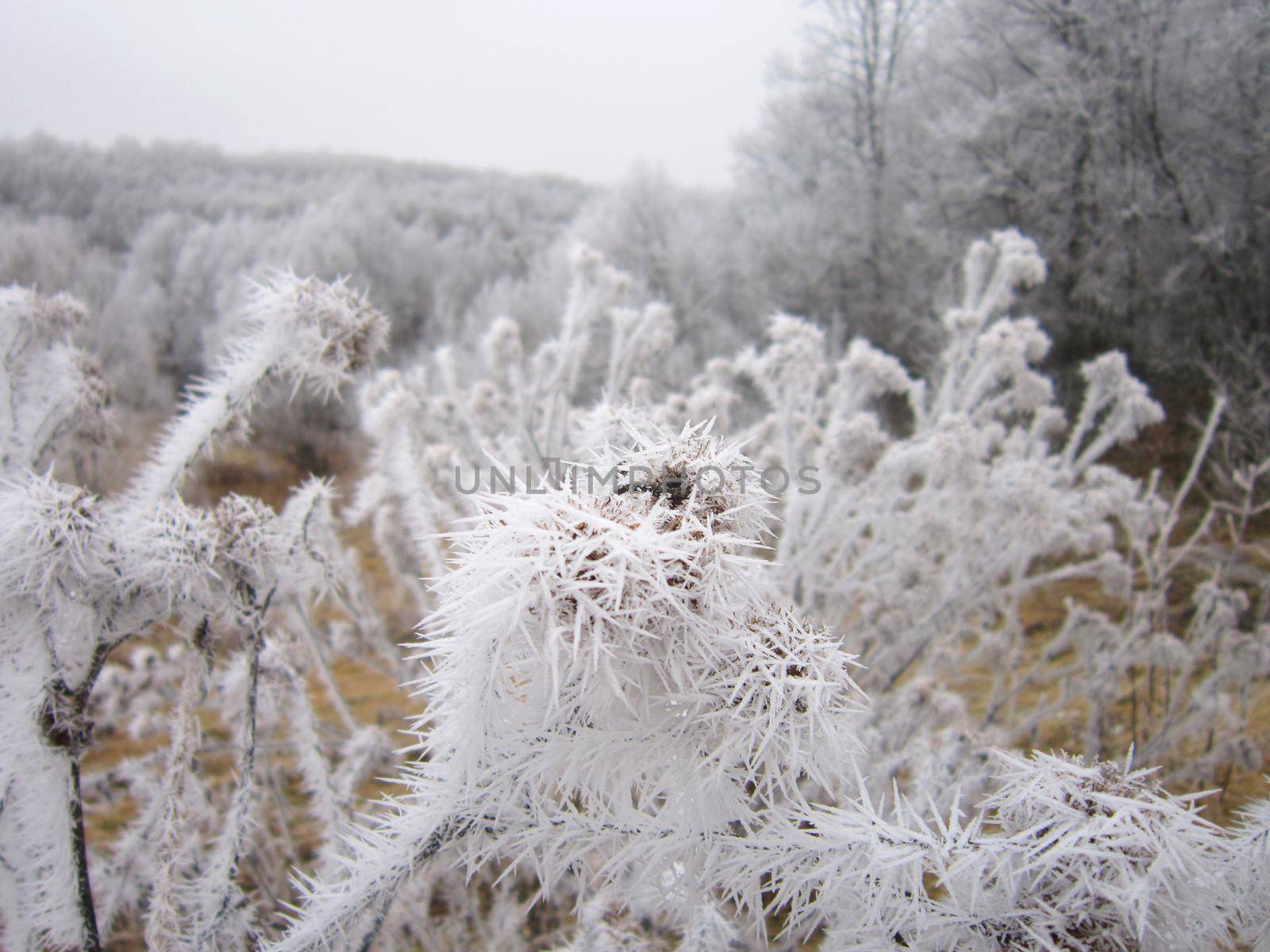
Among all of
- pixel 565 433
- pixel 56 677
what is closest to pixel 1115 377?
pixel 565 433

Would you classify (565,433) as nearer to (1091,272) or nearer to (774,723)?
(774,723)

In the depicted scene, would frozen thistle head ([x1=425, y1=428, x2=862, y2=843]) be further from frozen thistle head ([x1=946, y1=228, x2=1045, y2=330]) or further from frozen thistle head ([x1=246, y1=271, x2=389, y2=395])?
frozen thistle head ([x1=946, y1=228, x2=1045, y2=330])

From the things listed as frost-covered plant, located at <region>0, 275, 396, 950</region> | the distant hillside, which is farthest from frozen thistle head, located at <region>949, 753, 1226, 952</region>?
the distant hillside

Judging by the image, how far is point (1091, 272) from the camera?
547 centimetres

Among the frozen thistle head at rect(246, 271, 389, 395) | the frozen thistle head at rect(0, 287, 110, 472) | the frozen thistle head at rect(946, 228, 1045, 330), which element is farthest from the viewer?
the frozen thistle head at rect(946, 228, 1045, 330)

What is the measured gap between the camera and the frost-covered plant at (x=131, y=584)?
1.04 m

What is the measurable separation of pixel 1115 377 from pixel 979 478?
1033mm

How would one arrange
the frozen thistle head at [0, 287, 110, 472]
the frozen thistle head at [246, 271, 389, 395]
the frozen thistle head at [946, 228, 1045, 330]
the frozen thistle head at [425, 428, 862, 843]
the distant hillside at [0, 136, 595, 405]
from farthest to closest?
1. the distant hillside at [0, 136, 595, 405]
2. the frozen thistle head at [946, 228, 1045, 330]
3. the frozen thistle head at [0, 287, 110, 472]
4. the frozen thistle head at [246, 271, 389, 395]
5. the frozen thistle head at [425, 428, 862, 843]

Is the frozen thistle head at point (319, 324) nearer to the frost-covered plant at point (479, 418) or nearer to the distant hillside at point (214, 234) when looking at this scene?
the distant hillside at point (214, 234)

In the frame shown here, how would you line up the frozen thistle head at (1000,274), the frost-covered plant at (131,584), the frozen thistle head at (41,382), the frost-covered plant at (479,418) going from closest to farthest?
the frost-covered plant at (131,584)
the frozen thistle head at (41,382)
the frost-covered plant at (479,418)
the frozen thistle head at (1000,274)

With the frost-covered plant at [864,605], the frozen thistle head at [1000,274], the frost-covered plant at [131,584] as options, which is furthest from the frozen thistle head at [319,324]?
the frozen thistle head at [1000,274]

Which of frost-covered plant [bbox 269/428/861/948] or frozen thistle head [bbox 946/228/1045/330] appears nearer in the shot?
frost-covered plant [bbox 269/428/861/948]

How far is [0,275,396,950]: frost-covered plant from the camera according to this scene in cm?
104

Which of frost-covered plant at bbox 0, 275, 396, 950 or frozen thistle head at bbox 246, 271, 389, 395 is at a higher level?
frozen thistle head at bbox 246, 271, 389, 395
